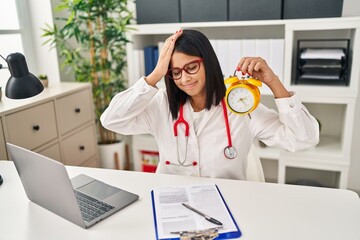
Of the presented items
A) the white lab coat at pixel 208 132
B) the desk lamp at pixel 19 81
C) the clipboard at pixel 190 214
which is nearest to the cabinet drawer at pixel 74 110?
the white lab coat at pixel 208 132

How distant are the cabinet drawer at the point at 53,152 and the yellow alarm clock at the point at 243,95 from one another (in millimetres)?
1460

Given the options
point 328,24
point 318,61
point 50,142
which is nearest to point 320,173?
point 318,61

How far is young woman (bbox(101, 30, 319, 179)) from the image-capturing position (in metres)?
1.41

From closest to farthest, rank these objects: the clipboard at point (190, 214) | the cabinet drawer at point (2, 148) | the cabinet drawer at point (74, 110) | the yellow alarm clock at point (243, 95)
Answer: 1. the clipboard at point (190, 214)
2. the yellow alarm clock at point (243, 95)
3. the cabinet drawer at point (2, 148)
4. the cabinet drawer at point (74, 110)

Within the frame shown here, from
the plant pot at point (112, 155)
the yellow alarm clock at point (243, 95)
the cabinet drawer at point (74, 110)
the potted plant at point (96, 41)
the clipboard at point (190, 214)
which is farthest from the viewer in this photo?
the plant pot at point (112, 155)

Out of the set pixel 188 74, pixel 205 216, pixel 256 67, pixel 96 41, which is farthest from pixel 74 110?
pixel 205 216

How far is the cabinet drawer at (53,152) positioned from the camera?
2271 millimetres

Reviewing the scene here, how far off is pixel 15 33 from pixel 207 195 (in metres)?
2.21

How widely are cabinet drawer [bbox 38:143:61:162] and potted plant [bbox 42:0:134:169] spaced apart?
63 centimetres

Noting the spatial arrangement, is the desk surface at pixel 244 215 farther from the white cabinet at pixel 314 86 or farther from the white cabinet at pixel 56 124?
the white cabinet at pixel 314 86

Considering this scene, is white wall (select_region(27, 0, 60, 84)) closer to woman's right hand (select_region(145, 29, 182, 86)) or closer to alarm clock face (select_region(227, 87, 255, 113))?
woman's right hand (select_region(145, 29, 182, 86))

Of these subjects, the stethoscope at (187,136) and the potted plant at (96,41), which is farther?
the potted plant at (96,41)

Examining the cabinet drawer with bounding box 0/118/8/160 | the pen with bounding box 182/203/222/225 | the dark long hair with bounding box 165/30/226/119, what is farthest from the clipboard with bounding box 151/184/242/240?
the cabinet drawer with bounding box 0/118/8/160

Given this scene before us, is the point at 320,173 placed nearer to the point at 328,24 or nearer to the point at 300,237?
the point at 328,24
